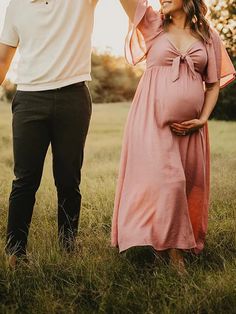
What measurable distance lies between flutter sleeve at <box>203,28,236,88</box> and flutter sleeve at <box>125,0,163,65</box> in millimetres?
342

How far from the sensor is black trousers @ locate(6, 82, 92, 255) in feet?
11.4

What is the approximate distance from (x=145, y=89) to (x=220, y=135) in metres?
6.97

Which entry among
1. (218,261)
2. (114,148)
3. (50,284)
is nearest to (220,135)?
(114,148)

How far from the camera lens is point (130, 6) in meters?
3.52

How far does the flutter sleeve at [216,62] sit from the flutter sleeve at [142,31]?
0.34 m

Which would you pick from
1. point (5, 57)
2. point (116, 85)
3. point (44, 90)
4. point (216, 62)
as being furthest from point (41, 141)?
point (116, 85)

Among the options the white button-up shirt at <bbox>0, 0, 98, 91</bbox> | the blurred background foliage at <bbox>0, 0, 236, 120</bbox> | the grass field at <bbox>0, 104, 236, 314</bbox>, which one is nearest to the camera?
the grass field at <bbox>0, 104, 236, 314</bbox>

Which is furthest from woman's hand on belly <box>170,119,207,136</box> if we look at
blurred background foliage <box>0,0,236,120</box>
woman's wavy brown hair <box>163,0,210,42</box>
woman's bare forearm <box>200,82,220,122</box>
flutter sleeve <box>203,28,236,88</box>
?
blurred background foliage <box>0,0,236,120</box>

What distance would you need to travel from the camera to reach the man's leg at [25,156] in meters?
3.46

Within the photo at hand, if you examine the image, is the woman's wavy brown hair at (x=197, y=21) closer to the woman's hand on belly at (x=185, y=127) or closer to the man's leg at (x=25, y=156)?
the woman's hand on belly at (x=185, y=127)

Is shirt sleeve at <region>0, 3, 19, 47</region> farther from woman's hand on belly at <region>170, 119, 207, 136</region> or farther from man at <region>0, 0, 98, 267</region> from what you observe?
woman's hand on belly at <region>170, 119, 207, 136</region>

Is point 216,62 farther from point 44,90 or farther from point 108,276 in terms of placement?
→ point 108,276

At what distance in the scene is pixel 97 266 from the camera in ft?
11.2

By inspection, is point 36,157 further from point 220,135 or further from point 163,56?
point 220,135
